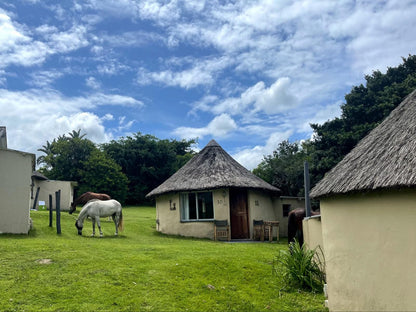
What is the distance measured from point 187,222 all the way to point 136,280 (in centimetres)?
968

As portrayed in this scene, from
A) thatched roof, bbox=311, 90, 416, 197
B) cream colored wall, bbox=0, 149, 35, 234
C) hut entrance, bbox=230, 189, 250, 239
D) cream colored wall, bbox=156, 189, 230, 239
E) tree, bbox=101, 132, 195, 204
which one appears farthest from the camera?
tree, bbox=101, 132, 195, 204

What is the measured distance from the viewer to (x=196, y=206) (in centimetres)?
1784

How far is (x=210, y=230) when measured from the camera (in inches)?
679

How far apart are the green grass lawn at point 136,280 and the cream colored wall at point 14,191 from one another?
6.94 feet

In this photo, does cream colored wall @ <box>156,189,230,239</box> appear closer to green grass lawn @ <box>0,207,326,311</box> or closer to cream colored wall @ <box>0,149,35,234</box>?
green grass lawn @ <box>0,207,326,311</box>

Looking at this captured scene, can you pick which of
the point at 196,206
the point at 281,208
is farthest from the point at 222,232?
the point at 281,208

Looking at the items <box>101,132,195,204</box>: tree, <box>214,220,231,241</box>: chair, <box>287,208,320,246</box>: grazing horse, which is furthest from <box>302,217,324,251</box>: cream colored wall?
<box>101,132,195,204</box>: tree

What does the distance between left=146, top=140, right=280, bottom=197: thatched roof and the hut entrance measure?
76cm

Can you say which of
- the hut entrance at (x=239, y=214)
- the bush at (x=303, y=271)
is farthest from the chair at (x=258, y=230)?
the bush at (x=303, y=271)

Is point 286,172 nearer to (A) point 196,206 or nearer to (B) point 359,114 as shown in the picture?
(B) point 359,114

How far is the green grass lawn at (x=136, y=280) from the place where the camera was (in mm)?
6930

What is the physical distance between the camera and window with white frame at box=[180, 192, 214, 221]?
17656mm

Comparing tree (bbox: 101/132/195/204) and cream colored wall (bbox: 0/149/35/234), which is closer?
cream colored wall (bbox: 0/149/35/234)

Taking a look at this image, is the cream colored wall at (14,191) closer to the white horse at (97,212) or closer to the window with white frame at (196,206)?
the white horse at (97,212)
